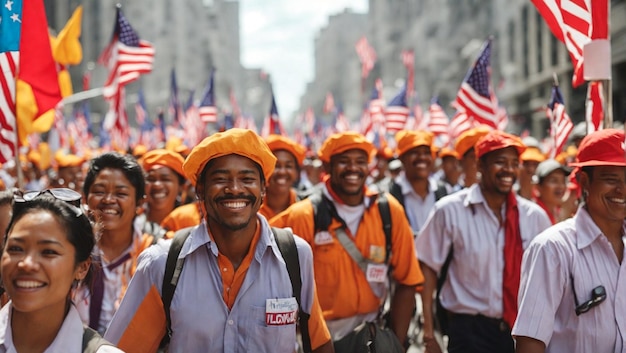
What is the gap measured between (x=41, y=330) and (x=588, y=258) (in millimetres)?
2507

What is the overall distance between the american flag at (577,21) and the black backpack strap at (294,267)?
2.64m

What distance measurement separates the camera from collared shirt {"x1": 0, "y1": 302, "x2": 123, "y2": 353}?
2.46 metres

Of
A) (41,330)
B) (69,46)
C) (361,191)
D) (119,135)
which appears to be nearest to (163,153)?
(361,191)

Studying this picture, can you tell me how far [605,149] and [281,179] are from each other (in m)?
3.60

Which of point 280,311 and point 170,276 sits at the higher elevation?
point 170,276

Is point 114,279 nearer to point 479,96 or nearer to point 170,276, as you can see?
point 170,276

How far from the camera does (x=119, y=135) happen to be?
582 inches

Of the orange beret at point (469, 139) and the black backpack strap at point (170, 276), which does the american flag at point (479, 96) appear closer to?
the orange beret at point (469, 139)

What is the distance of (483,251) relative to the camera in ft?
16.1

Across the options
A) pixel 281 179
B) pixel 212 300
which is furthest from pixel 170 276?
pixel 281 179

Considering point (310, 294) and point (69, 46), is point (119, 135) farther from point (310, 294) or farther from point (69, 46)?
point (310, 294)

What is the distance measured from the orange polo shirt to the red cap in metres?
1.58

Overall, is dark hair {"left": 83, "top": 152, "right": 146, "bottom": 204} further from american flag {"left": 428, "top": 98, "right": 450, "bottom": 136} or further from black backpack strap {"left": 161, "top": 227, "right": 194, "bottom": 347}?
american flag {"left": 428, "top": 98, "right": 450, "bottom": 136}

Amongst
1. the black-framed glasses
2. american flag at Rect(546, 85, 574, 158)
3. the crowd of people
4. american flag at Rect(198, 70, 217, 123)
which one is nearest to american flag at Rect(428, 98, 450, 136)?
american flag at Rect(198, 70, 217, 123)
